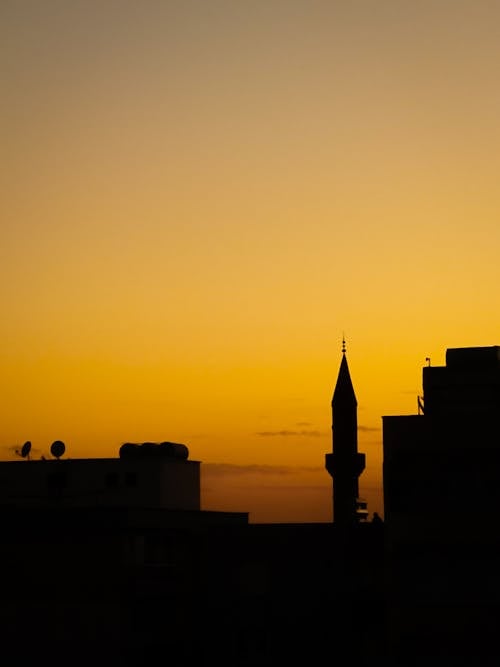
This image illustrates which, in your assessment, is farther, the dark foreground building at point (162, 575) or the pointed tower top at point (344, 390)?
the pointed tower top at point (344, 390)

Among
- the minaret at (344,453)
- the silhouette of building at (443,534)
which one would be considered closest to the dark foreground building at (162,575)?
the minaret at (344,453)

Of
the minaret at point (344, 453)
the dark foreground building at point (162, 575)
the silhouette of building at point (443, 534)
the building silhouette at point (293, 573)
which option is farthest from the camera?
the minaret at point (344, 453)

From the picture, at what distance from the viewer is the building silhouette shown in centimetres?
5300

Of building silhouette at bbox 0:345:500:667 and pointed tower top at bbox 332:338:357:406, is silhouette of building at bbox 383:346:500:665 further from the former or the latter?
pointed tower top at bbox 332:338:357:406

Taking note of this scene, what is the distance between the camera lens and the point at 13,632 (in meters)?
56.8

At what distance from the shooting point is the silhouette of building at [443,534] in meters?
52.2

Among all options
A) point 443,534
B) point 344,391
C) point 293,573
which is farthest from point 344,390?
point 443,534

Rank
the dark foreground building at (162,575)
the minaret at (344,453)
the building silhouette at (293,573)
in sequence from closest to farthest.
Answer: the building silhouette at (293,573) → the dark foreground building at (162,575) → the minaret at (344,453)

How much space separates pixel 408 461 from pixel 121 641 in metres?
15.7

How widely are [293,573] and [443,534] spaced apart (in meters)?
Answer: 20.1

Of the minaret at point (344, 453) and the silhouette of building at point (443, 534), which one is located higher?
the minaret at point (344, 453)

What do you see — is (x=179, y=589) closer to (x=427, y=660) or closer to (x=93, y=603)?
(x=93, y=603)

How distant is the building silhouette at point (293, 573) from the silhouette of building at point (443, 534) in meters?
0.05

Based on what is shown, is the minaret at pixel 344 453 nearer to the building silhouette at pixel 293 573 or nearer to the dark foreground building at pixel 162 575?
the dark foreground building at pixel 162 575
